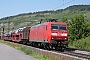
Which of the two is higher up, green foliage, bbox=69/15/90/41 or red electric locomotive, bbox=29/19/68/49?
green foliage, bbox=69/15/90/41

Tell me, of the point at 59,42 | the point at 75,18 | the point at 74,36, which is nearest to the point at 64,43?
the point at 59,42

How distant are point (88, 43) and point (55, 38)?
46.6 ft

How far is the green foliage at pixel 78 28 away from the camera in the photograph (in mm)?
77062

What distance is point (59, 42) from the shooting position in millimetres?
25484

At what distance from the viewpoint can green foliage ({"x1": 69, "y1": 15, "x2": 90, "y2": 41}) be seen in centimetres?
7706

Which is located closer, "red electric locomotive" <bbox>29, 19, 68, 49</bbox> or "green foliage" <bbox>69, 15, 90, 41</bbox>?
"red electric locomotive" <bbox>29, 19, 68, 49</bbox>

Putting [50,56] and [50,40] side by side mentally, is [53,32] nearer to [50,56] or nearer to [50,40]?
[50,40]

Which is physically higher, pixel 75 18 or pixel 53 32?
pixel 75 18

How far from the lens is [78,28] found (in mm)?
81062

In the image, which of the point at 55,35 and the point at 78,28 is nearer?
the point at 55,35

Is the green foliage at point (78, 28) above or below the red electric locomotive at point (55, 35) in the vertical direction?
above

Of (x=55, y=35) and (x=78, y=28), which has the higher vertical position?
(x=78, y=28)

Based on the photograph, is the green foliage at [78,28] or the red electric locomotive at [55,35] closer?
the red electric locomotive at [55,35]

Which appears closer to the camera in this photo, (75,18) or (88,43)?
(88,43)
